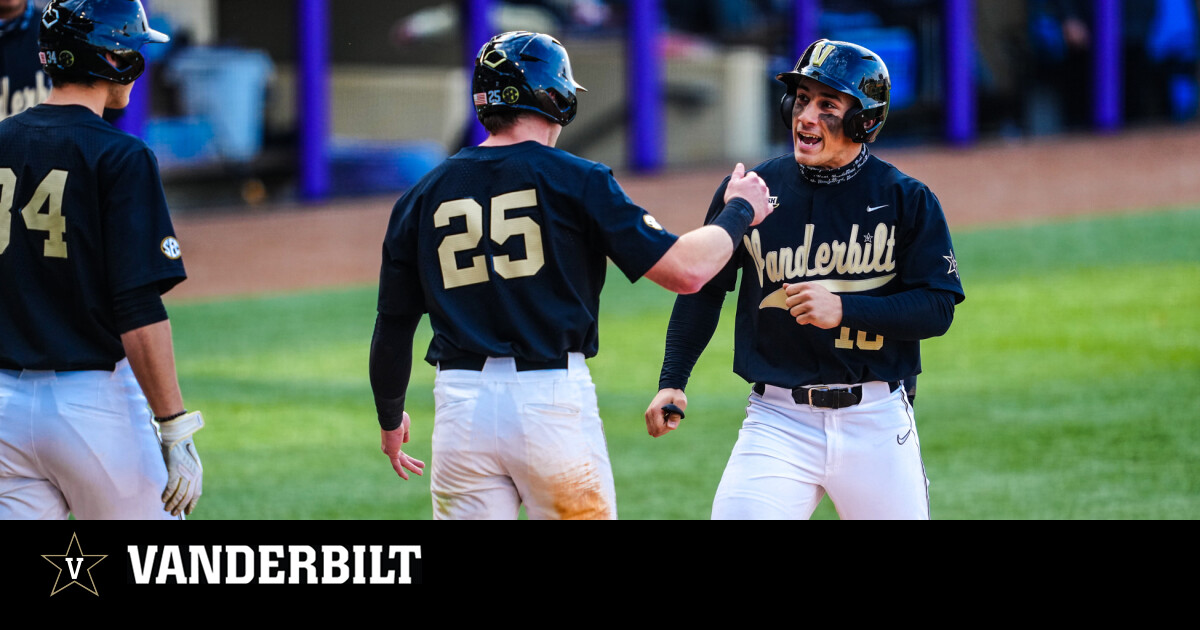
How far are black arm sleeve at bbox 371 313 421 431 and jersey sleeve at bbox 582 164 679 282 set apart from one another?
26.7 inches

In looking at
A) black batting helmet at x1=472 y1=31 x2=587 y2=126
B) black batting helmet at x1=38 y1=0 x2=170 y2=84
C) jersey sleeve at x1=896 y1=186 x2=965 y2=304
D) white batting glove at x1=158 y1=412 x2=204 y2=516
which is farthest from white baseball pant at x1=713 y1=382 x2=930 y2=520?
black batting helmet at x1=38 y1=0 x2=170 y2=84

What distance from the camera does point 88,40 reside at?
13.1 ft

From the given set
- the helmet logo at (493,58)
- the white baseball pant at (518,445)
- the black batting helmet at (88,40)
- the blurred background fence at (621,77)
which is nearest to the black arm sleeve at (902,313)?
the white baseball pant at (518,445)

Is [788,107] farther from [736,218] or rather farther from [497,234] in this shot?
[497,234]

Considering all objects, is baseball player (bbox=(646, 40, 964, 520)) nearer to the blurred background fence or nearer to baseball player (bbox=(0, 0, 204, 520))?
baseball player (bbox=(0, 0, 204, 520))

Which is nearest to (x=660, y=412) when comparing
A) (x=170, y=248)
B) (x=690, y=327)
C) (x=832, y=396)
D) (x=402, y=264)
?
(x=690, y=327)

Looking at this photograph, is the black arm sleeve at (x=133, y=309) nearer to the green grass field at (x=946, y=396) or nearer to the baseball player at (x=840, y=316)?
the baseball player at (x=840, y=316)

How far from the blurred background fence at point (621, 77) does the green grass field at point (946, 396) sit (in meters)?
4.41

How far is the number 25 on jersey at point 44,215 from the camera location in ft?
12.9

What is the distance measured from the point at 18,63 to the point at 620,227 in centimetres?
342
